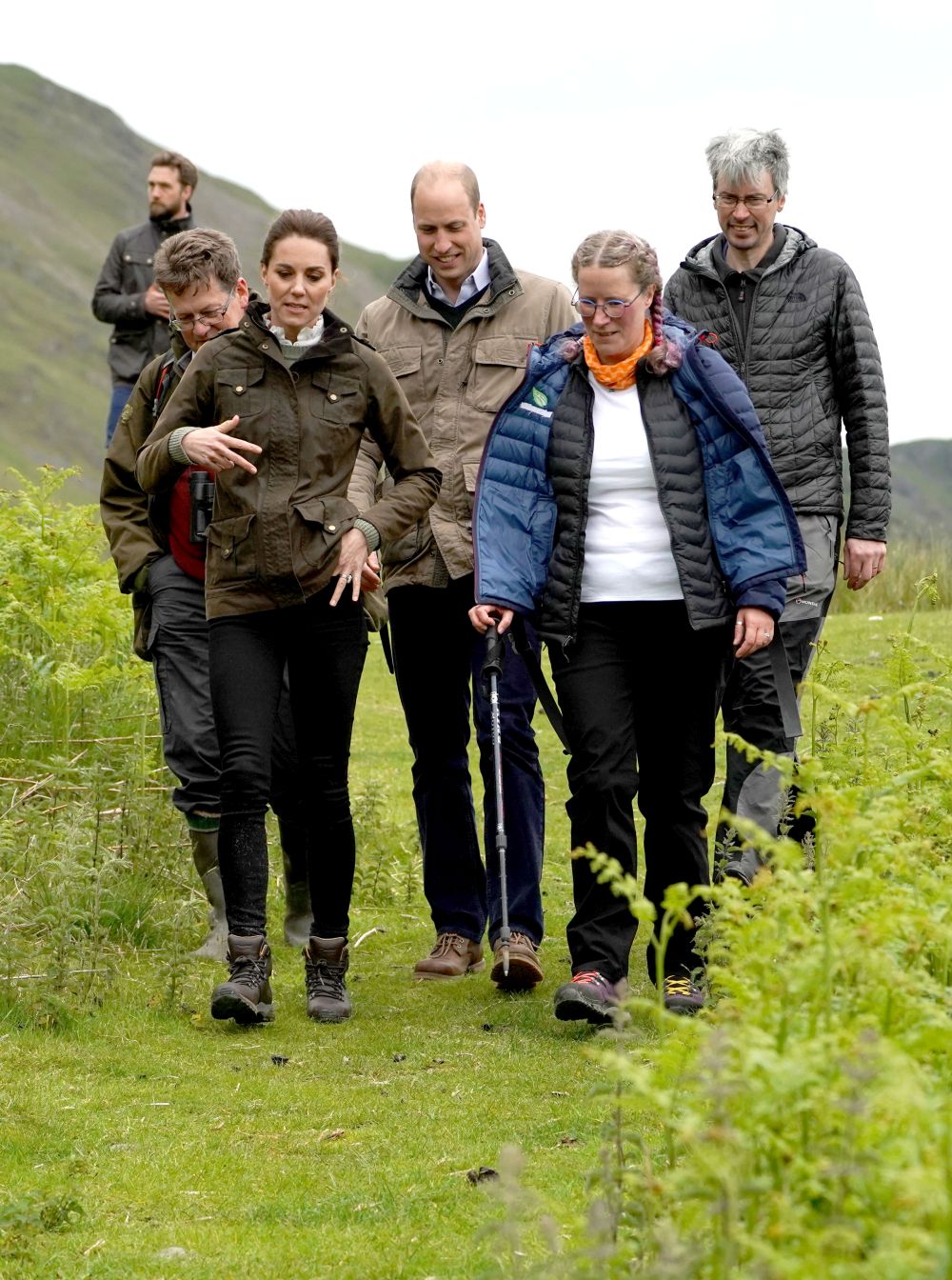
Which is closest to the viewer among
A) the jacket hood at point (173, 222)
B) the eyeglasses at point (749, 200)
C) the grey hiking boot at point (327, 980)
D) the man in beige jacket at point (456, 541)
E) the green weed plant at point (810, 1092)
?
the green weed plant at point (810, 1092)

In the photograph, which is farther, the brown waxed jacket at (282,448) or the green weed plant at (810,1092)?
the brown waxed jacket at (282,448)

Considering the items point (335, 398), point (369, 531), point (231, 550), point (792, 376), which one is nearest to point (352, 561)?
point (369, 531)

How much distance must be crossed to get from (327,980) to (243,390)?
74.7 inches

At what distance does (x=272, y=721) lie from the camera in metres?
6.27

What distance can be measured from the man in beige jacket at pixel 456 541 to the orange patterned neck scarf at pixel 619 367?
28.2 inches

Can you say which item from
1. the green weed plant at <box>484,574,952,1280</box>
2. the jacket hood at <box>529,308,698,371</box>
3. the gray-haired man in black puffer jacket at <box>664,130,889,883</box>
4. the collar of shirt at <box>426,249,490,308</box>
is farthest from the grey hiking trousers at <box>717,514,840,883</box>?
the green weed plant at <box>484,574,952,1280</box>

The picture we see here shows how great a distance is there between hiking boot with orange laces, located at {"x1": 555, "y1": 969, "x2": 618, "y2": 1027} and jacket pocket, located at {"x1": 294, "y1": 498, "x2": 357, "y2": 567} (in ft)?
4.86

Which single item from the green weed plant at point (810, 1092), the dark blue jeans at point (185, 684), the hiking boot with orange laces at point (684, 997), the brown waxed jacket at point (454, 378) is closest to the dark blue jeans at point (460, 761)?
the brown waxed jacket at point (454, 378)

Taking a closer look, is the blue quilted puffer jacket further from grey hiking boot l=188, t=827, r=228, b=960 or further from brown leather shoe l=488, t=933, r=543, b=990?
grey hiking boot l=188, t=827, r=228, b=960

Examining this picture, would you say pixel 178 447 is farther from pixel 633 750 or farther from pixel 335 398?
pixel 633 750

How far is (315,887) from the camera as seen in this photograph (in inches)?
258

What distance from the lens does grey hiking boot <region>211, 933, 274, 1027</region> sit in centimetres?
620

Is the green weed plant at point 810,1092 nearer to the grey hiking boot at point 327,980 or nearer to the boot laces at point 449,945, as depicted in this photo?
the grey hiking boot at point 327,980

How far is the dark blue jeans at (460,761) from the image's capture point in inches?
278
